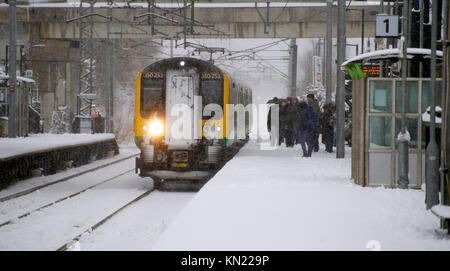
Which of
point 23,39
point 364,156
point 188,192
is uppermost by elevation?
point 23,39

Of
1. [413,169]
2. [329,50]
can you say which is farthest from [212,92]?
[329,50]

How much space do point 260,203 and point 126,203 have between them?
172 inches

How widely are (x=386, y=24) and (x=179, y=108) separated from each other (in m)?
5.48

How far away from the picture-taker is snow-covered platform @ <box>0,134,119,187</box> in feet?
50.7

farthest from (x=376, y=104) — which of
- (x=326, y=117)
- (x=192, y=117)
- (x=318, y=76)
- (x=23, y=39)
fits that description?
(x=23, y=39)

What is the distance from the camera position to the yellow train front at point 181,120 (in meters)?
15.2

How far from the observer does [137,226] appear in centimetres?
1048

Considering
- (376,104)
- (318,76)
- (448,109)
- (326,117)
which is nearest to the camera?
(448,109)

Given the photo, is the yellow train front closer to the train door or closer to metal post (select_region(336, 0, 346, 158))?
the train door

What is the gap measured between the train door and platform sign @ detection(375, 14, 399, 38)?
5.20m

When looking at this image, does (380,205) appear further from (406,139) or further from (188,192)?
(188,192)

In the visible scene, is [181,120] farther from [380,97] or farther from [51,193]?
[380,97]

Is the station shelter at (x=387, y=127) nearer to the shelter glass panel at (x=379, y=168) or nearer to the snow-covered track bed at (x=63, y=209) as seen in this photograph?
the shelter glass panel at (x=379, y=168)

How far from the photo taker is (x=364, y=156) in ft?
37.7
